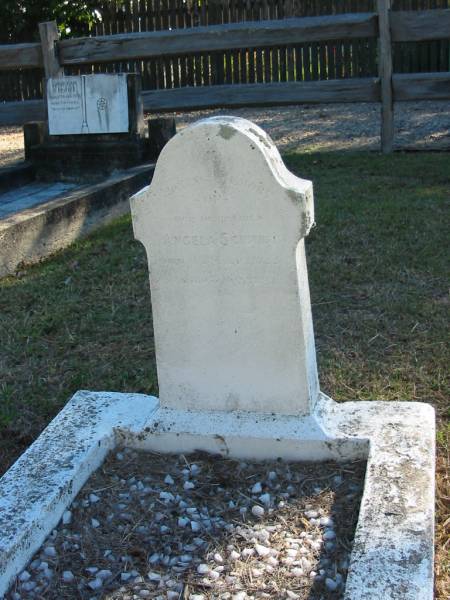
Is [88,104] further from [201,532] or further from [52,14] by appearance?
[52,14]

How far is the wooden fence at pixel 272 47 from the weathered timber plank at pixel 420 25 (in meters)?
0.01

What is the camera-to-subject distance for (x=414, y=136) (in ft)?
35.6

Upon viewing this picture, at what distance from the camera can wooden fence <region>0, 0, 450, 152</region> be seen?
925cm

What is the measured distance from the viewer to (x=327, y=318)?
4.57 m

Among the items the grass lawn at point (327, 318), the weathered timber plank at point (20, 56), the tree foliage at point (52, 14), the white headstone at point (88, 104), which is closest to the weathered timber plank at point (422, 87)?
the grass lawn at point (327, 318)

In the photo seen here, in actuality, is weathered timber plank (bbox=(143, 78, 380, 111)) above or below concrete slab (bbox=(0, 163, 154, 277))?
above

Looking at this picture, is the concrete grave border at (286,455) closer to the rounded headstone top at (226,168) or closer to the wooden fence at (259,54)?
the rounded headstone top at (226,168)

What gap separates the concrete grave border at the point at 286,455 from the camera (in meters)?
2.29

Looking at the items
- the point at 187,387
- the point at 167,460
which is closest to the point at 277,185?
the point at 187,387

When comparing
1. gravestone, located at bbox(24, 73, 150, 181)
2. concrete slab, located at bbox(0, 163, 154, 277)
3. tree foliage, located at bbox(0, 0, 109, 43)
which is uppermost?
tree foliage, located at bbox(0, 0, 109, 43)

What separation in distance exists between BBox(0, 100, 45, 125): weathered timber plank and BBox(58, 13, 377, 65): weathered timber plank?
0.76m

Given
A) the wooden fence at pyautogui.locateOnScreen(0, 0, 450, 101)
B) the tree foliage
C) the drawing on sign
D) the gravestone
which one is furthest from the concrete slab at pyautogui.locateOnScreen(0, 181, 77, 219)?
the tree foliage

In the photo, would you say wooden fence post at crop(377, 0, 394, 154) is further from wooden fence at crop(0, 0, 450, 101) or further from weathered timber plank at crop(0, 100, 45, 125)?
wooden fence at crop(0, 0, 450, 101)

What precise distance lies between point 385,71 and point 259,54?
5.16 meters
